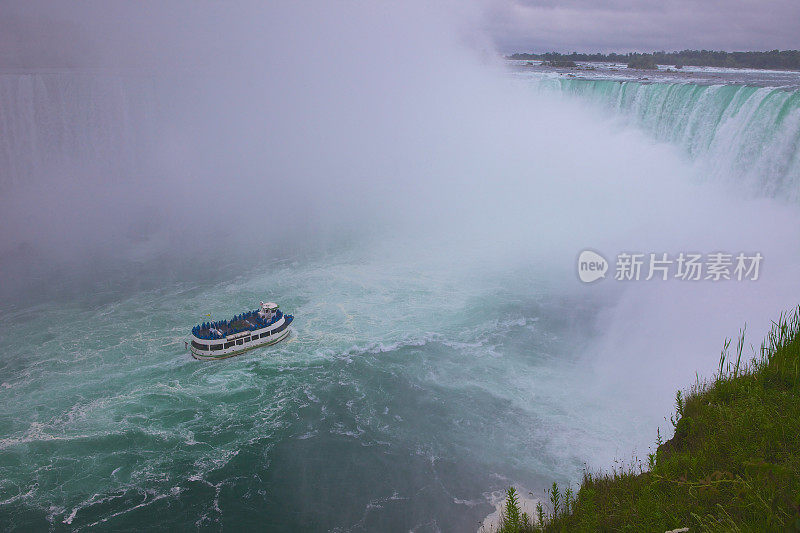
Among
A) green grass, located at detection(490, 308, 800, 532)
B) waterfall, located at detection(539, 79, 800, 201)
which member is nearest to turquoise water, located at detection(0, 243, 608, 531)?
green grass, located at detection(490, 308, 800, 532)

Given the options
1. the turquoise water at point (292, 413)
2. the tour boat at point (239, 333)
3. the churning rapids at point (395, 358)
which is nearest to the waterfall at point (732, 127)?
the churning rapids at point (395, 358)

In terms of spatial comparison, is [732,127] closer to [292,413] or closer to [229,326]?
[292,413]

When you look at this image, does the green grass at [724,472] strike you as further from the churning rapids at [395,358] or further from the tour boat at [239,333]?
the tour boat at [239,333]

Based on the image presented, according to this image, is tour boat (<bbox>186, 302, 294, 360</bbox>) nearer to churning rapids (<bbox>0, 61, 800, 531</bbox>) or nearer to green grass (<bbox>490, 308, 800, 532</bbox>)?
churning rapids (<bbox>0, 61, 800, 531</bbox>)

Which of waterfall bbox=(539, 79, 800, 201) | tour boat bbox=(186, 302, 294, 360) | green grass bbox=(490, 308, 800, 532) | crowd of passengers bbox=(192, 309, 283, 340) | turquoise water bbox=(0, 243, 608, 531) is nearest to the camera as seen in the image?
green grass bbox=(490, 308, 800, 532)

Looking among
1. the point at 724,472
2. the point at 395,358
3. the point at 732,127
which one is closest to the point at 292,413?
the point at 395,358

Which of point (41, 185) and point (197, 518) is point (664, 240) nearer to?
point (197, 518)

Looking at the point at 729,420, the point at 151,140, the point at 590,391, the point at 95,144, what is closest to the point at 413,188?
the point at 151,140
